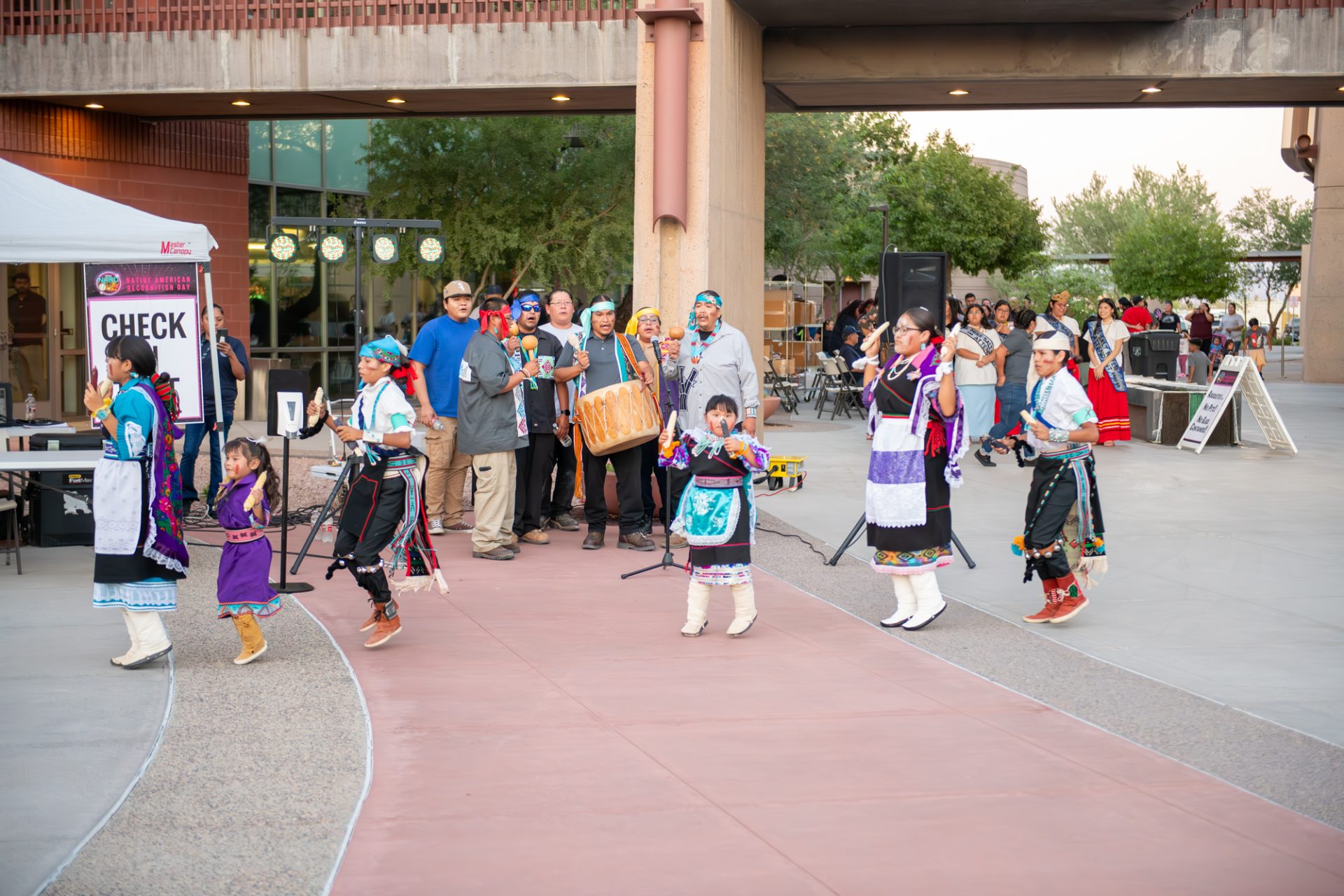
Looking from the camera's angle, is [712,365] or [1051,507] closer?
[1051,507]

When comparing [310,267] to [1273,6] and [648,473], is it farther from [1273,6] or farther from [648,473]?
[1273,6]

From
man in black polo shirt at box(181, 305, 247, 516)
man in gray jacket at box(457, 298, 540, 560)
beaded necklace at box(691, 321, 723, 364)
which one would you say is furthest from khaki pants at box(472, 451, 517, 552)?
man in black polo shirt at box(181, 305, 247, 516)

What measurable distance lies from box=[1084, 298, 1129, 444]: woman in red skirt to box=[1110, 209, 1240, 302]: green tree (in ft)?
117

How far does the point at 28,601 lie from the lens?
866 centimetres

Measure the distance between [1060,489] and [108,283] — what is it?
711 cm

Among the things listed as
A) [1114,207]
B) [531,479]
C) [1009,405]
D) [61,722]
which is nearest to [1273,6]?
[1009,405]

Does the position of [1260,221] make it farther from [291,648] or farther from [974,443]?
[291,648]

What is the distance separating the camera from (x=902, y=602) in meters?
8.09

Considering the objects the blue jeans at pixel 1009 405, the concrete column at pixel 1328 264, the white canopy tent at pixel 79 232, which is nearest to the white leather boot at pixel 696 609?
the white canopy tent at pixel 79 232

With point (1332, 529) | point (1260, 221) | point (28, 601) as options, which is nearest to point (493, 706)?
point (28, 601)

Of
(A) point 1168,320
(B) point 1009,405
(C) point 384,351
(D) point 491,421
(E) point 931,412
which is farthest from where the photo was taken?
(A) point 1168,320

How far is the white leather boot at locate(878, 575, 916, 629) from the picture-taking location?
804cm

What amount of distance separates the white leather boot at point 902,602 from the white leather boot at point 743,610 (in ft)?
2.72

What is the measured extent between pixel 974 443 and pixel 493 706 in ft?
38.8
